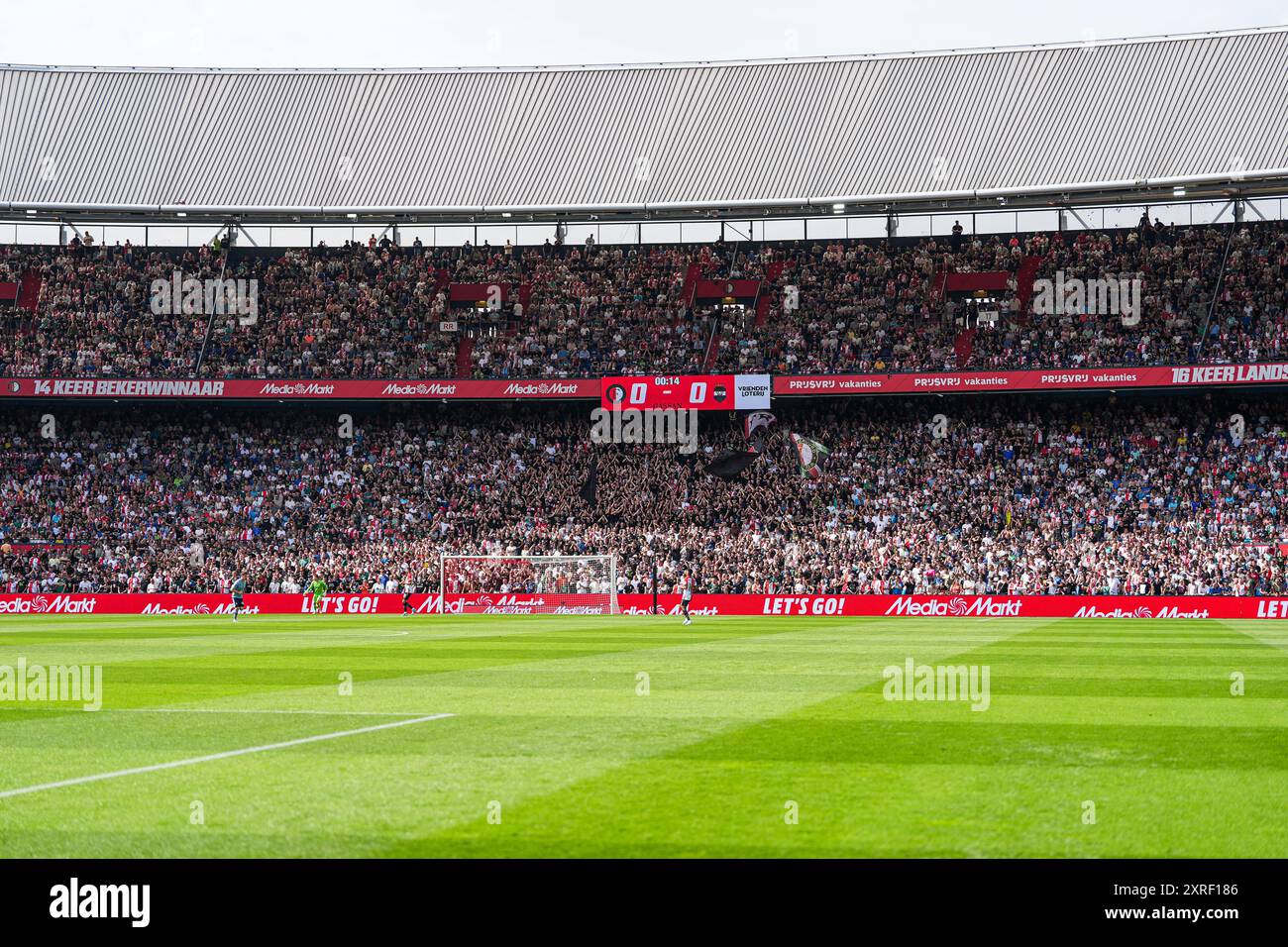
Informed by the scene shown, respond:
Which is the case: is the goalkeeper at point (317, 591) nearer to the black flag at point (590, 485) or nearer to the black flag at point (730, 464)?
the black flag at point (590, 485)

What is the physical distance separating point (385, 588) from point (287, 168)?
26.1 meters

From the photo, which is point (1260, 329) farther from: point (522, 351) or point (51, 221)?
point (51, 221)

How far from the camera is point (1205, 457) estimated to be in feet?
179

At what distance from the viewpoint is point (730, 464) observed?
196 ft

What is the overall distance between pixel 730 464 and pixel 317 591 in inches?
773

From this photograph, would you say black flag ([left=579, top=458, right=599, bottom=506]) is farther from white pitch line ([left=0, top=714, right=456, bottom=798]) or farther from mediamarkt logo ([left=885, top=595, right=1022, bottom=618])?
white pitch line ([left=0, top=714, right=456, bottom=798])

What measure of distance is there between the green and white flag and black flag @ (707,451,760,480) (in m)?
2.02

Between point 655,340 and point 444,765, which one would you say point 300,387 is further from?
point 444,765

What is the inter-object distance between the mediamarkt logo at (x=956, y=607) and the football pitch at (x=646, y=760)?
26526 mm

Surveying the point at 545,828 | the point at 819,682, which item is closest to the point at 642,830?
the point at 545,828

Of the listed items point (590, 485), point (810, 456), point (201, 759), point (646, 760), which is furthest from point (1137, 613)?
point (201, 759)

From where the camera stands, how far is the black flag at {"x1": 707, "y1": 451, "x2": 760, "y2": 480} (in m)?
59.3
